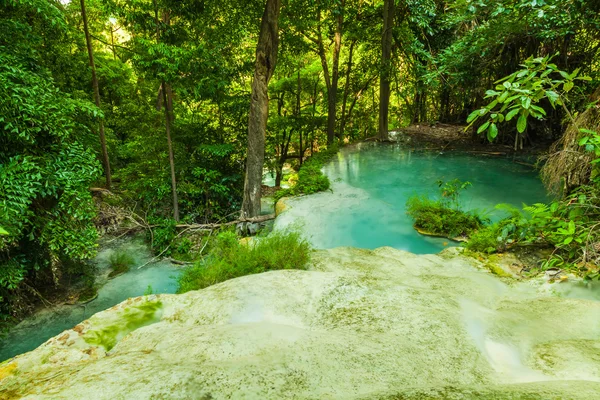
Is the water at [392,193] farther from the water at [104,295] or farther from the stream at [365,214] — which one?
the water at [104,295]

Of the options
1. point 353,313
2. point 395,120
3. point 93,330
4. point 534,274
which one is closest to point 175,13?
point 93,330

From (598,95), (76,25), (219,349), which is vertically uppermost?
(76,25)

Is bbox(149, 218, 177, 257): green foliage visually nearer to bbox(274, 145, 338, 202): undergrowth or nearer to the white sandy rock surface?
bbox(274, 145, 338, 202): undergrowth

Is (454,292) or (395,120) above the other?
(395,120)

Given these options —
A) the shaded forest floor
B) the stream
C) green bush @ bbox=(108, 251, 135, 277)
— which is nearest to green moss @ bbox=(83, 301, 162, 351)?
the stream

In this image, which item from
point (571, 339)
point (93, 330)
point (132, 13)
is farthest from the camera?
point (132, 13)

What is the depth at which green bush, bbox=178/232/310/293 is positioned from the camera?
3.98m

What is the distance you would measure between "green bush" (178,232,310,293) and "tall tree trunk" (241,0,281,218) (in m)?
2.97

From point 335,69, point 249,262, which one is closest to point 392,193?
point 249,262

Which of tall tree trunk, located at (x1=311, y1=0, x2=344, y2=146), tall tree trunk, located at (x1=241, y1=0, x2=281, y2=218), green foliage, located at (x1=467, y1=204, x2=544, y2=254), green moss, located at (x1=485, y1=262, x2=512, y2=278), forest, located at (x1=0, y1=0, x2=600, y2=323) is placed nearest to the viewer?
green moss, located at (x1=485, y1=262, x2=512, y2=278)

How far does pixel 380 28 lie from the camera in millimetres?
13188

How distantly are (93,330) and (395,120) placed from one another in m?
→ 21.6

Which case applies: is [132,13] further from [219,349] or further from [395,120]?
[395,120]

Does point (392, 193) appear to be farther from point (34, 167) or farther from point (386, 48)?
point (34, 167)
